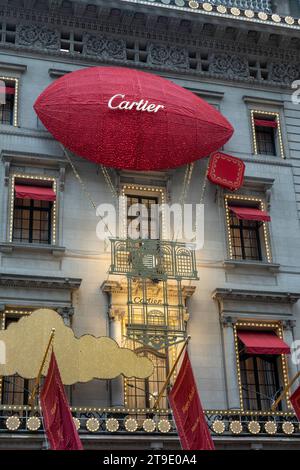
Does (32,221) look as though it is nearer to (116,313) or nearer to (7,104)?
(116,313)

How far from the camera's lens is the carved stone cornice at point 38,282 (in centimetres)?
2582

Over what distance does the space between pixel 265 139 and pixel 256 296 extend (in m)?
7.60

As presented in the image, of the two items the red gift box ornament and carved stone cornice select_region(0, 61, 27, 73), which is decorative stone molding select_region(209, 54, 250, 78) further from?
carved stone cornice select_region(0, 61, 27, 73)

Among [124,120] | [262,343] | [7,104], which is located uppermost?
[7,104]

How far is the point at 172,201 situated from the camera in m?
29.0

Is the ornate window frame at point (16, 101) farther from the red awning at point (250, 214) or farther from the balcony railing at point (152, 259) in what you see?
the red awning at point (250, 214)

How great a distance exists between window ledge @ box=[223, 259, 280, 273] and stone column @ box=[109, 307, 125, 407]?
4485 millimetres

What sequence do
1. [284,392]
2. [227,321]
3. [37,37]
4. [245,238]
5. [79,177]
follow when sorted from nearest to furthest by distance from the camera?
[284,392] < [227,321] < [79,177] < [245,238] < [37,37]

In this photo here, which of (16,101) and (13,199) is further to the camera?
(16,101)

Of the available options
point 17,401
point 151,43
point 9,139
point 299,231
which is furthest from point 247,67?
point 17,401

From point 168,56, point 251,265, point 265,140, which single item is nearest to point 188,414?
point 251,265

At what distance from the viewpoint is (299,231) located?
30016mm

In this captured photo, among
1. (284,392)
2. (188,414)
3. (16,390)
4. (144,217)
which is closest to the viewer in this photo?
(188,414)

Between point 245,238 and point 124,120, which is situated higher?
point 124,120
